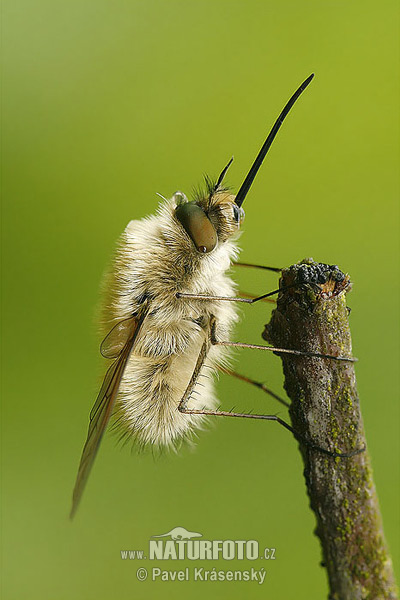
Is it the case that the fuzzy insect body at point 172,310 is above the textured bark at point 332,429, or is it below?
above

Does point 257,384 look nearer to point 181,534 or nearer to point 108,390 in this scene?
point 108,390

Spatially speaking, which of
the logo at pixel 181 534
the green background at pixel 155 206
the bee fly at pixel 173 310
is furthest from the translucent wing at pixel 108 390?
the logo at pixel 181 534

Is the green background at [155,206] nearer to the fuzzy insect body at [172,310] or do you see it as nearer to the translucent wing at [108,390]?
the fuzzy insect body at [172,310]

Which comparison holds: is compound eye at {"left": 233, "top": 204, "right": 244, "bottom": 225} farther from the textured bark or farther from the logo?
the logo

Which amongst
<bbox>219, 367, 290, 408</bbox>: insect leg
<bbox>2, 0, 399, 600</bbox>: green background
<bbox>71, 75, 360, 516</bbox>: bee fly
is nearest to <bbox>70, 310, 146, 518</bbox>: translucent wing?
<bbox>71, 75, 360, 516</bbox>: bee fly

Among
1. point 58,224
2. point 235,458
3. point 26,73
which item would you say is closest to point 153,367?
point 235,458

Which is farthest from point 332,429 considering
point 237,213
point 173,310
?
point 237,213
